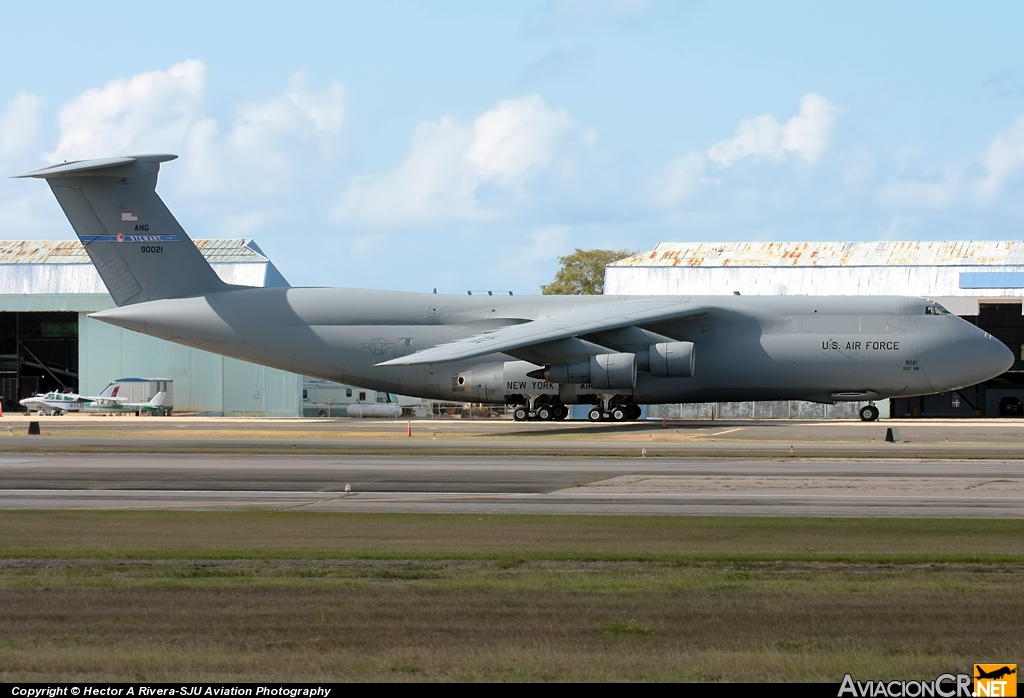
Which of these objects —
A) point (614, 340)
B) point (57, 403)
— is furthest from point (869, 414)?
point (57, 403)

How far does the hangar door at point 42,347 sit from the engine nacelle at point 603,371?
4758 cm

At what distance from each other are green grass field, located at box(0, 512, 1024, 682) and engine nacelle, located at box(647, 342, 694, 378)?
72.0 ft

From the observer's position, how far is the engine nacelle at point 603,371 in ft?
120

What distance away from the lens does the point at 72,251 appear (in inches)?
2667

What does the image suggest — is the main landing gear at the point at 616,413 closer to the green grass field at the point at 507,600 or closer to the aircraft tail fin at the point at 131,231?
the aircraft tail fin at the point at 131,231

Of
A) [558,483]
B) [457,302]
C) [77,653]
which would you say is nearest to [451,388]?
[457,302]

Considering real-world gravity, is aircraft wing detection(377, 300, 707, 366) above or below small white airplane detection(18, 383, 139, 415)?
above

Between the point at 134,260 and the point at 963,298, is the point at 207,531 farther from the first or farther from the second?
the point at 963,298

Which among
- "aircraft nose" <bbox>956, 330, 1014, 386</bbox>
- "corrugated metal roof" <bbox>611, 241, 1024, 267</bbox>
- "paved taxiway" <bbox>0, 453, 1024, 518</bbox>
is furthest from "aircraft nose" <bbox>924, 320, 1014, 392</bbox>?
"corrugated metal roof" <bbox>611, 241, 1024, 267</bbox>

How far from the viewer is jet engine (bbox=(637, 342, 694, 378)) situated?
36969mm

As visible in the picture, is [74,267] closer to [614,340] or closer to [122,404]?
[122,404]

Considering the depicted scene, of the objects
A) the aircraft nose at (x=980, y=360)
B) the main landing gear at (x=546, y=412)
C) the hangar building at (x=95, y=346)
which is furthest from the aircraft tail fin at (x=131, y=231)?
the aircraft nose at (x=980, y=360)

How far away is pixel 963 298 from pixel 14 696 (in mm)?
52042

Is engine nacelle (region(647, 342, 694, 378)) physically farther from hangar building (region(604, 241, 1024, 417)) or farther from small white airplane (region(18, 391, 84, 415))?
small white airplane (region(18, 391, 84, 415))
